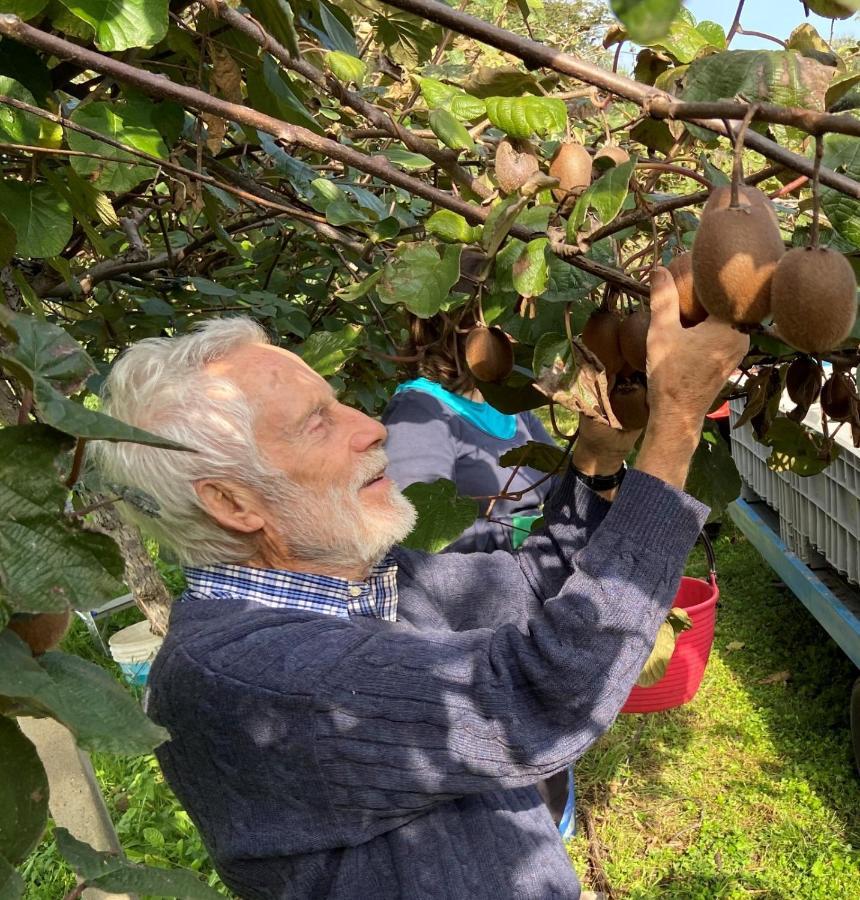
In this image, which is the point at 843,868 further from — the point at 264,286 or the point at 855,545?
the point at 264,286

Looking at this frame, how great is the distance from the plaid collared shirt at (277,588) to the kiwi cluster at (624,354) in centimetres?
51

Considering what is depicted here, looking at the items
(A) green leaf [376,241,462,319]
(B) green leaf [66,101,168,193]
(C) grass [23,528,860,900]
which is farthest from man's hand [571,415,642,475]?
(C) grass [23,528,860,900]

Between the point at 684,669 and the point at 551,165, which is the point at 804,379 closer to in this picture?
the point at 551,165

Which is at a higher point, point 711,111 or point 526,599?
point 711,111

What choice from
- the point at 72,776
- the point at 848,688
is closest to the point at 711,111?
the point at 72,776

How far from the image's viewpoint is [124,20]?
1.22 m

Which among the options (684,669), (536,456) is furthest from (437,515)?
(684,669)

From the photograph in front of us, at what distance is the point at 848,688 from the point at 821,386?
2991mm

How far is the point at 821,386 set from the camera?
1302mm

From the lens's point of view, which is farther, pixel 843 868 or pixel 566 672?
pixel 843 868

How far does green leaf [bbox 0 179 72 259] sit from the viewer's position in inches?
56.3

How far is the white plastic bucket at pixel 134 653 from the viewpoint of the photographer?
11.9ft

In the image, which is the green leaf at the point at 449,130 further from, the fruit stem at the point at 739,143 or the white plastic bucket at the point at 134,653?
the white plastic bucket at the point at 134,653

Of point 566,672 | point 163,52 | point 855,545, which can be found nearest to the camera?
point 566,672
